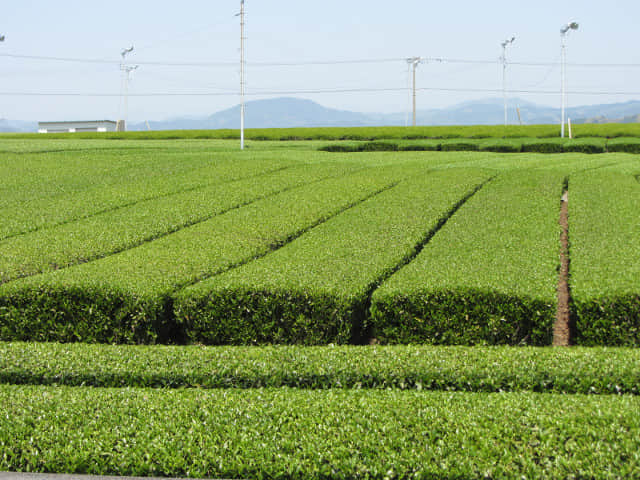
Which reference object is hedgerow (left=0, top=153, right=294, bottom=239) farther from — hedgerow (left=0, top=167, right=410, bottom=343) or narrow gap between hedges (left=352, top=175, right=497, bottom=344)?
narrow gap between hedges (left=352, top=175, right=497, bottom=344)

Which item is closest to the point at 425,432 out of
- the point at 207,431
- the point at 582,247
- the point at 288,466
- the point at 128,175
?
the point at 288,466

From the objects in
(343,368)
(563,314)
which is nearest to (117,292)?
(343,368)

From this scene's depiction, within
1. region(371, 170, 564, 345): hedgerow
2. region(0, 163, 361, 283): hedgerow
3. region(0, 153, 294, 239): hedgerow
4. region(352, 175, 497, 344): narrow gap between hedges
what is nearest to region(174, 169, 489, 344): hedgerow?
region(352, 175, 497, 344): narrow gap between hedges

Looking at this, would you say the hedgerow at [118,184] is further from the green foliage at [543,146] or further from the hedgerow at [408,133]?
the hedgerow at [408,133]

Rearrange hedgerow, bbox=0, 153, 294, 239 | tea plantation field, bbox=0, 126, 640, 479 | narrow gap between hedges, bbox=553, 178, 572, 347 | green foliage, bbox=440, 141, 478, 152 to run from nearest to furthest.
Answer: tea plantation field, bbox=0, 126, 640, 479, narrow gap between hedges, bbox=553, 178, 572, 347, hedgerow, bbox=0, 153, 294, 239, green foliage, bbox=440, 141, 478, 152

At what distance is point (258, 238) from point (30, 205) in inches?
315

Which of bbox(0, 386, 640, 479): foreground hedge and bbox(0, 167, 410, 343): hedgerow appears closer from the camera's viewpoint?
bbox(0, 386, 640, 479): foreground hedge

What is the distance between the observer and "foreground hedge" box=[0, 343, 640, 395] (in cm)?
623

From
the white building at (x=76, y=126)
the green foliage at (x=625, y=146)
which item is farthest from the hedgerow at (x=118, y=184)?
the white building at (x=76, y=126)

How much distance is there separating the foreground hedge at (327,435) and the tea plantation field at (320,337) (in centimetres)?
2

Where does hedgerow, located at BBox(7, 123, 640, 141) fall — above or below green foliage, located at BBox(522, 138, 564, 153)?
above

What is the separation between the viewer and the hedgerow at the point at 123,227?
10.5m

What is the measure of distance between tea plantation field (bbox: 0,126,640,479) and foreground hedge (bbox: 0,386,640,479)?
0.02 metres

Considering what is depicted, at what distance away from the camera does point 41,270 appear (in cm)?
998
